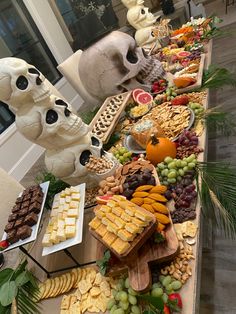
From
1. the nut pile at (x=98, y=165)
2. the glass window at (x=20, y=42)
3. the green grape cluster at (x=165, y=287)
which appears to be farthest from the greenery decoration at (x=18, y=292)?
the glass window at (x=20, y=42)

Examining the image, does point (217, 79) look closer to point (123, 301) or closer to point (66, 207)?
point (66, 207)

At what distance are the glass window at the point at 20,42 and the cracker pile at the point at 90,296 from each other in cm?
289

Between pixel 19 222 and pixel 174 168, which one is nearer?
pixel 19 222

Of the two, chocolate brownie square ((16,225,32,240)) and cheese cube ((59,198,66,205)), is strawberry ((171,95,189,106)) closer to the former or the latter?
cheese cube ((59,198,66,205))

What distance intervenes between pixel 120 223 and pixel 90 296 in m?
0.31

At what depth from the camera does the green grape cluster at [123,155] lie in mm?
1501

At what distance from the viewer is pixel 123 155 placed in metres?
1.52

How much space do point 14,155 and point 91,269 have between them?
2705 millimetres

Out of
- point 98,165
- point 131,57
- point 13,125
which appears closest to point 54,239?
point 98,165

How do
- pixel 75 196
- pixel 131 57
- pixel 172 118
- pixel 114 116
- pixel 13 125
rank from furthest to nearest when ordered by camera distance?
1. pixel 13 125
2. pixel 131 57
3. pixel 114 116
4. pixel 172 118
5. pixel 75 196

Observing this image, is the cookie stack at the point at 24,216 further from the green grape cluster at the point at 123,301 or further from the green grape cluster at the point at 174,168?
the green grape cluster at the point at 174,168

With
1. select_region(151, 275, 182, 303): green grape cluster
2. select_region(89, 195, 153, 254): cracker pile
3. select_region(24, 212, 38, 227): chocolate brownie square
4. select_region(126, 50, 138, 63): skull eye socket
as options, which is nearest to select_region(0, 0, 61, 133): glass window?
select_region(126, 50, 138, 63): skull eye socket

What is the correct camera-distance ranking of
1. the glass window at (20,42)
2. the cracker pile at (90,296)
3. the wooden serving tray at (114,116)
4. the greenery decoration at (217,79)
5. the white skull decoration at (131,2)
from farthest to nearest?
1. the glass window at (20,42)
2. the white skull decoration at (131,2)
3. the greenery decoration at (217,79)
4. the wooden serving tray at (114,116)
5. the cracker pile at (90,296)

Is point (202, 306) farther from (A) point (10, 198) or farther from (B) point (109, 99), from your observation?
(B) point (109, 99)
